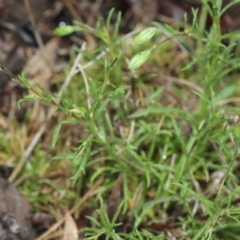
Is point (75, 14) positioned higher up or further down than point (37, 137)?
higher up

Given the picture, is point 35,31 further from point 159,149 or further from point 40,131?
point 159,149

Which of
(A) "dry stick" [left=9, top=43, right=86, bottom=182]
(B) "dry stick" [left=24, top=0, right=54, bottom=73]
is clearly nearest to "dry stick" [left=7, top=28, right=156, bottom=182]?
(A) "dry stick" [left=9, top=43, right=86, bottom=182]

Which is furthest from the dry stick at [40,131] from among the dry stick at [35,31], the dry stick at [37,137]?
the dry stick at [35,31]

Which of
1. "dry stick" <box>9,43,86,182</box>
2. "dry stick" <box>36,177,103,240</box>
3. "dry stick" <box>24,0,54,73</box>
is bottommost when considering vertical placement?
"dry stick" <box>36,177,103,240</box>

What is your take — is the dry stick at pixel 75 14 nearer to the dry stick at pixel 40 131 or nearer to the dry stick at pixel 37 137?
the dry stick at pixel 40 131

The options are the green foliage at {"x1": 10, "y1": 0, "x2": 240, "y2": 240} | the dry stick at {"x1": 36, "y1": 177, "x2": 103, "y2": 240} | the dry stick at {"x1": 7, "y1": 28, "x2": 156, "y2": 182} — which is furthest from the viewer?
the dry stick at {"x1": 7, "y1": 28, "x2": 156, "y2": 182}

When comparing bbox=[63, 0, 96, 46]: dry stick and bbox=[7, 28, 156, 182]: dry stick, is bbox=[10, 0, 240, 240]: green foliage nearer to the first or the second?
bbox=[7, 28, 156, 182]: dry stick

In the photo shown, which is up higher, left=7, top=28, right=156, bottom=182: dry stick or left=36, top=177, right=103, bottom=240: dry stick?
left=7, top=28, right=156, bottom=182: dry stick

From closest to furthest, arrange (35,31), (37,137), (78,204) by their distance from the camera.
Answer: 1. (78,204)
2. (37,137)
3. (35,31)

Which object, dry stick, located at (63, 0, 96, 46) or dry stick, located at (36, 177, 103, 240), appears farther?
dry stick, located at (63, 0, 96, 46)

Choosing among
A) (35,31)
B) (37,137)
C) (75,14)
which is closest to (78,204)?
(37,137)

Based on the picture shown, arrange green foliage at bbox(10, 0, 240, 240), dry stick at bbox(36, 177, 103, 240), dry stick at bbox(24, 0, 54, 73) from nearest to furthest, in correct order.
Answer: green foliage at bbox(10, 0, 240, 240)
dry stick at bbox(36, 177, 103, 240)
dry stick at bbox(24, 0, 54, 73)
